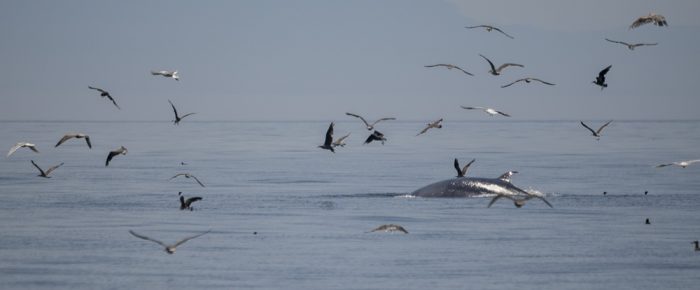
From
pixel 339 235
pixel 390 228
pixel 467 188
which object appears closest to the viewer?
pixel 390 228

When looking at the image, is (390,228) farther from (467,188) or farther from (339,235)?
(467,188)

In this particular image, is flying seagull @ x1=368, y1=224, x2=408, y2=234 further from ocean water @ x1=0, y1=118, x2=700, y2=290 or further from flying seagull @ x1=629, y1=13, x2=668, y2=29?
flying seagull @ x1=629, y1=13, x2=668, y2=29

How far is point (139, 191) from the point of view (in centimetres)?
4572

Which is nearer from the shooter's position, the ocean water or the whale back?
the ocean water

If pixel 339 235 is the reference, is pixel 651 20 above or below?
above

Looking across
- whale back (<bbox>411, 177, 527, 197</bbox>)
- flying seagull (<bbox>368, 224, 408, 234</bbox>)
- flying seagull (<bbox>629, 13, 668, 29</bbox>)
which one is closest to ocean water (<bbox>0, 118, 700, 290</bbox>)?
flying seagull (<bbox>368, 224, 408, 234</bbox>)

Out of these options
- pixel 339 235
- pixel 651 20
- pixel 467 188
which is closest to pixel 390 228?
pixel 339 235

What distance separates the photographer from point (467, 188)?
138 feet

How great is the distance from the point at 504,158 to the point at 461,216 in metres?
44.8

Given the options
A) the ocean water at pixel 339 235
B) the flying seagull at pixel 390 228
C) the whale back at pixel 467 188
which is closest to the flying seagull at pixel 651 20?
the ocean water at pixel 339 235

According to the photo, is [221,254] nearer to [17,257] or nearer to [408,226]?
[17,257]

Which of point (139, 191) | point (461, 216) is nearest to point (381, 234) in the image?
point (461, 216)

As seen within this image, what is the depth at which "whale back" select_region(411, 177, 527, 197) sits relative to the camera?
137 feet

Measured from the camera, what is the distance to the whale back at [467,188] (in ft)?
137
